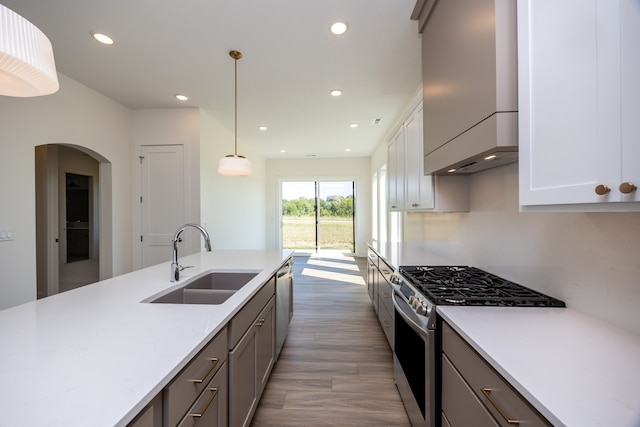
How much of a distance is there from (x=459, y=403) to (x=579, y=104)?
1122 mm

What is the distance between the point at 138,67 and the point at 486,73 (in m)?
3.27

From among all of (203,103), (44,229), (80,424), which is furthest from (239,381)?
(44,229)

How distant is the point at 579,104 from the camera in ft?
2.63

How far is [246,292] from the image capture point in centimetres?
148

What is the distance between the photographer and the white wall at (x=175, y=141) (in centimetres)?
399

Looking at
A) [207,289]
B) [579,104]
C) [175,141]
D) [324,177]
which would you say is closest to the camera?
[579,104]

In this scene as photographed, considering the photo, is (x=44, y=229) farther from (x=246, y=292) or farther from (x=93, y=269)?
(x=246, y=292)

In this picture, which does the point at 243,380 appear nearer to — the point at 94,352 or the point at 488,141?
the point at 94,352

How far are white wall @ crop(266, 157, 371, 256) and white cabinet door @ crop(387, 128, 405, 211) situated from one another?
12.6 ft

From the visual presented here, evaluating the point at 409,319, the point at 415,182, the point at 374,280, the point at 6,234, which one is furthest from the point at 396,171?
the point at 6,234

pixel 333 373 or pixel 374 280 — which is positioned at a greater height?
pixel 374 280

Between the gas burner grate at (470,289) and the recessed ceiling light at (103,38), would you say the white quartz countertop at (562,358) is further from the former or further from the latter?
the recessed ceiling light at (103,38)

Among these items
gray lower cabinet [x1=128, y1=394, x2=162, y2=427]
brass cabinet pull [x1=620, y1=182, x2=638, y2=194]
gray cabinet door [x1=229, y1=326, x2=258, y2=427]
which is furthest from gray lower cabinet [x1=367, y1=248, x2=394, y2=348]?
gray lower cabinet [x1=128, y1=394, x2=162, y2=427]

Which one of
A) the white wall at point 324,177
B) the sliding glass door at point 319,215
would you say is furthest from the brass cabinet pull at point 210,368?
the sliding glass door at point 319,215
